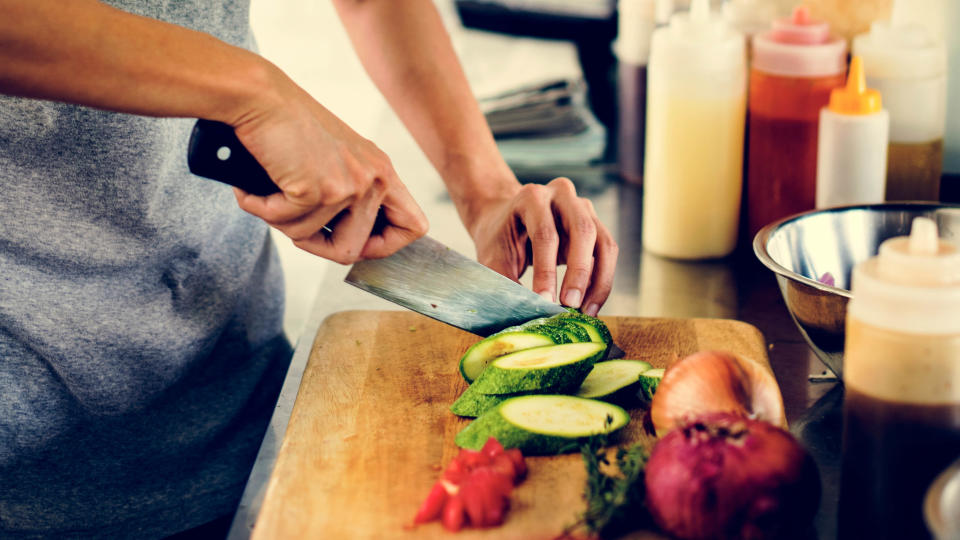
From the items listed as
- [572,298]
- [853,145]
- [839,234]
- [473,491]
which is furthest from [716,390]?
[853,145]

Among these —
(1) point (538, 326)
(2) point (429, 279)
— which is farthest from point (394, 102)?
(1) point (538, 326)

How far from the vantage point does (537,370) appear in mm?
1251

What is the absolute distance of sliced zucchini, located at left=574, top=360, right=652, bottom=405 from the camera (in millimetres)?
1300

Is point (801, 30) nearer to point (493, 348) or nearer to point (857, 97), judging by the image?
point (857, 97)

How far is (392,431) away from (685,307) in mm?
661

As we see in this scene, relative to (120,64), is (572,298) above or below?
below

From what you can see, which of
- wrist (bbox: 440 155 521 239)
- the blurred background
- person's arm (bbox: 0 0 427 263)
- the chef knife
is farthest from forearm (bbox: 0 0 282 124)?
the blurred background

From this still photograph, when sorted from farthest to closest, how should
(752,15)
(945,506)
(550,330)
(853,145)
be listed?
(752,15)
(853,145)
(550,330)
(945,506)

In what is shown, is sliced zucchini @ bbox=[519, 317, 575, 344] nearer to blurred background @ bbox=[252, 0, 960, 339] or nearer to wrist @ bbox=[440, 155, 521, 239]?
wrist @ bbox=[440, 155, 521, 239]

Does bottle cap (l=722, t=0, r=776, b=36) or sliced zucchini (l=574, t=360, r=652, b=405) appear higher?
bottle cap (l=722, t=0, r=776, b=36)

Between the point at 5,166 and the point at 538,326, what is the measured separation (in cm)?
81

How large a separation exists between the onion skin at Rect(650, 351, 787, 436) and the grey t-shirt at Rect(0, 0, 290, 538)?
0.82m

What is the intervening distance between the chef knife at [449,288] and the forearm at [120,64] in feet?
1.34

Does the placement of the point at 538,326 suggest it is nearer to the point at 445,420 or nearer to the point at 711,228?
the point at 445,420
